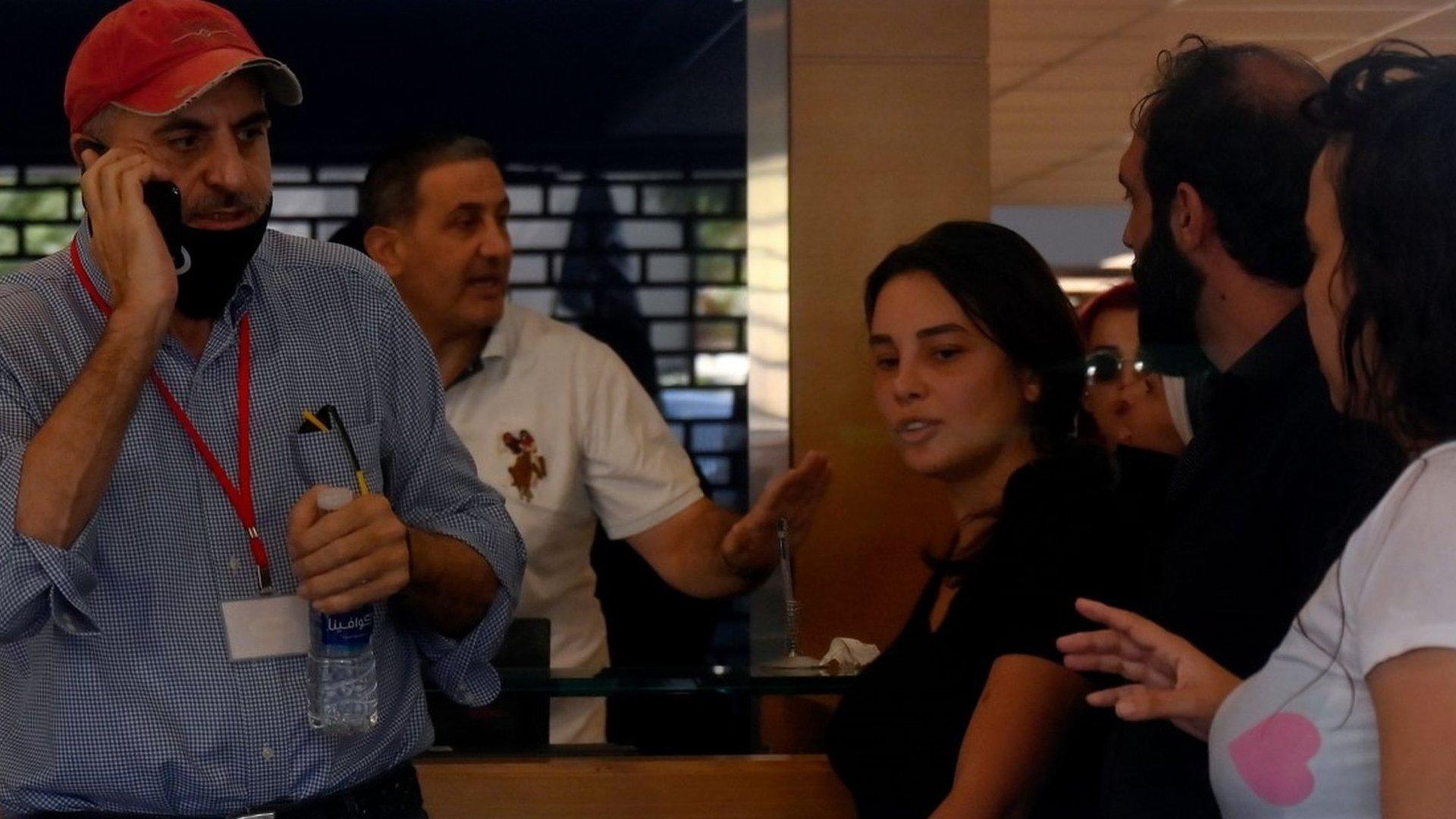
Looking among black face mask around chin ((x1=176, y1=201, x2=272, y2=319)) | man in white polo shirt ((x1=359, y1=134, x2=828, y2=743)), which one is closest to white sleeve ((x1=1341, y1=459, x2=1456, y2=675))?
black face mask around chin ((x1=176, y1=201, x2=272, y2=319))

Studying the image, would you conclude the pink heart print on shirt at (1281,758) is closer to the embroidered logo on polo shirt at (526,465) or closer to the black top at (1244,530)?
the black top at (1244,530)

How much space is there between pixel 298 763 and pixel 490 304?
1.68m

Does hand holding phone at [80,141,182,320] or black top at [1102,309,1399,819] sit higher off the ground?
hand holding phone at [80,141,182,320]

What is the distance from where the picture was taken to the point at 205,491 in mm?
1825

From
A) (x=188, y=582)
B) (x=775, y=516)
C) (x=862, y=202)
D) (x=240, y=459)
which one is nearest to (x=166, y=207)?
(x=240, y=459)

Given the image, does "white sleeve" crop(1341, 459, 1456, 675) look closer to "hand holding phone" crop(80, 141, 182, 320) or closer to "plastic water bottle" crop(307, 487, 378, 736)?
"plastic water bottle" crop(307, 487, 378, 736)

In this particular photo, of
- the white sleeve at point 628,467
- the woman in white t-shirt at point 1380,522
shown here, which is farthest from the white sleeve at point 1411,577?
the white sleeve at point 628,467

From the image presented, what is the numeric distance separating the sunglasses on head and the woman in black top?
223mm

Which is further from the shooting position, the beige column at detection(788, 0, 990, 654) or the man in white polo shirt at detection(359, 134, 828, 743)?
the beige column at detection(788, 0, 990, 654)

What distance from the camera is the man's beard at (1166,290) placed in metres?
1.93

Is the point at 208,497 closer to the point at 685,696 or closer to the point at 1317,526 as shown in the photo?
the point at 685,696

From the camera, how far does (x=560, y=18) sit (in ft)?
12.0

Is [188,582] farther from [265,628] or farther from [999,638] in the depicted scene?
[999,638]

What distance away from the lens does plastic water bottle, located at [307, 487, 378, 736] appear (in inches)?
68.3
